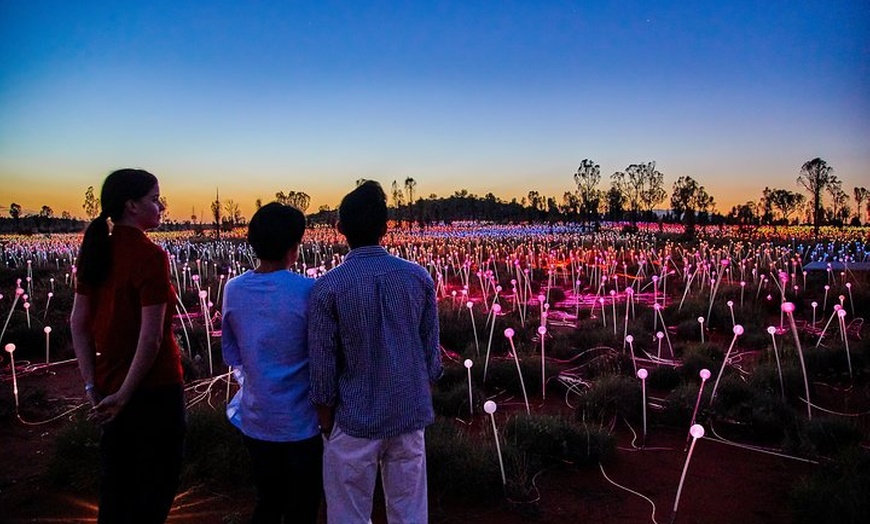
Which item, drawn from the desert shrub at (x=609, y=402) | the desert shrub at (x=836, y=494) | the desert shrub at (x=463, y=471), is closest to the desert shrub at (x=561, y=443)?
the desert shrub at (x=463, y=471)

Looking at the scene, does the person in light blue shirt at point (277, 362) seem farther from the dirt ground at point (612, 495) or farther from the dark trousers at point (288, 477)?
the dirt ground at point (612, 495)

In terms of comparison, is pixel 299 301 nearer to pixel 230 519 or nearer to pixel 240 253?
pixel 230 519

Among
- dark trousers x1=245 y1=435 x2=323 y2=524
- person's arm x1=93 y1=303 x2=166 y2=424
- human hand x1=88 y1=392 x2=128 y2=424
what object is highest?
person's arm x1=93 y1=303 x2=166 y2=424

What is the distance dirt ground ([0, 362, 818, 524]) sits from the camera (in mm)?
3547

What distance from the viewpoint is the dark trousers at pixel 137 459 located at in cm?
256

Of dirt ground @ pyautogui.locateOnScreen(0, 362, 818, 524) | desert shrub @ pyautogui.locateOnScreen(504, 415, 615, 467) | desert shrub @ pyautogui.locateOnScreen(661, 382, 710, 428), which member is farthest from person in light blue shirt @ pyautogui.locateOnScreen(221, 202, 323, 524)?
desert shrub @ pyautogui.locateOnScreen(661, 382, 710, 428)

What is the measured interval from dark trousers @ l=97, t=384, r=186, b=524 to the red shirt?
0.33 ft

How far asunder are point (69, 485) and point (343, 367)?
2835 mm

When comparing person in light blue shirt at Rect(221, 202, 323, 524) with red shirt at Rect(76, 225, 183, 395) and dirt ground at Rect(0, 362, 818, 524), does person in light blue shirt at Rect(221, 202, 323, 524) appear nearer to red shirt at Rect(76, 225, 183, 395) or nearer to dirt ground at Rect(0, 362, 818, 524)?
red shirt at Rect(76, 225, 183, 395)

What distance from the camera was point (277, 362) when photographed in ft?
7.79

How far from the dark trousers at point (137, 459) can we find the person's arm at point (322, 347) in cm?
79

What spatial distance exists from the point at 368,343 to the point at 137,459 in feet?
3.93

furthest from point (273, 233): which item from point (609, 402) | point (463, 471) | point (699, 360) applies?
point (699, 360)

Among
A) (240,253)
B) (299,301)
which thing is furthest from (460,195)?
(299,301)
